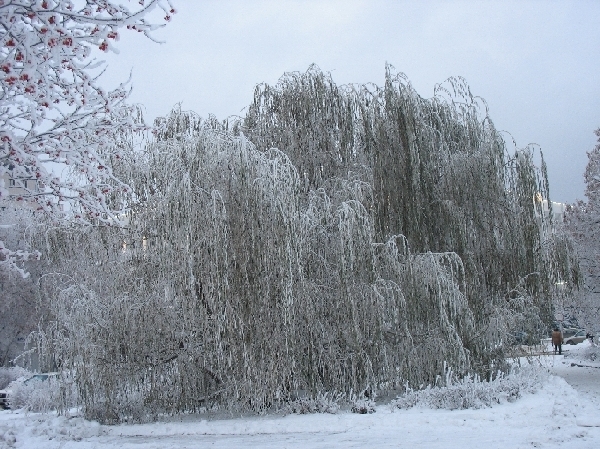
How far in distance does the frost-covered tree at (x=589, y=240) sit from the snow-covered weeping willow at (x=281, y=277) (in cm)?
646

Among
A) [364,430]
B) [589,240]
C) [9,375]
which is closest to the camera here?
[364,430]

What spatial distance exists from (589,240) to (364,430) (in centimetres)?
1322

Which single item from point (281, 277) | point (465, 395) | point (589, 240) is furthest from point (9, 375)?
point (589, 240)

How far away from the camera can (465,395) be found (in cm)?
991

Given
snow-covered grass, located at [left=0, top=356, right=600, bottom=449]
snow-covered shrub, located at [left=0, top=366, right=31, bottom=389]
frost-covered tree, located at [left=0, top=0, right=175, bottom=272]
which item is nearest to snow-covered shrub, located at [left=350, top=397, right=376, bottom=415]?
snow-covered grass, located at [left=0, top=356, right=600, bottom=449]

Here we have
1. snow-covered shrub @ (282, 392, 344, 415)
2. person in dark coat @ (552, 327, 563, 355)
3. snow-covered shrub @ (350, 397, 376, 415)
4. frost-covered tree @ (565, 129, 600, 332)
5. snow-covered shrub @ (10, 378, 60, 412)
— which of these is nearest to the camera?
snow-covered shrub @ (350, 397, 376, 415)

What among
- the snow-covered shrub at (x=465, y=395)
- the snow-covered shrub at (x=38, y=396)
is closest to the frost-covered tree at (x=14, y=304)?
the snow-covered shrub at (x=38, y=396)

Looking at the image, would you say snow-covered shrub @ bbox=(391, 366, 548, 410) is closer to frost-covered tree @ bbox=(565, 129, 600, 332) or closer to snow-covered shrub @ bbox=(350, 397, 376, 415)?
snow-covered shrub @ bbox=(350, 397, 376, 415)

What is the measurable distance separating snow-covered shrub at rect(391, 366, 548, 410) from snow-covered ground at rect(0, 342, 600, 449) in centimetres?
22

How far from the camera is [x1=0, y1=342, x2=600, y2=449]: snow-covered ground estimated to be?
7957mm

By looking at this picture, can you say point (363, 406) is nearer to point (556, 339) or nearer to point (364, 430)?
point (364, 430)

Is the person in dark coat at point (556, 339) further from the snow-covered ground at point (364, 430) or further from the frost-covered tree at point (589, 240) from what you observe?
the snow-covered ground at point (364, 430)

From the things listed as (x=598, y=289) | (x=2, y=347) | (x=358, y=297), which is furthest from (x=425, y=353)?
(x=2, y=347)

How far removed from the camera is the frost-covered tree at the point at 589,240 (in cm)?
1877
